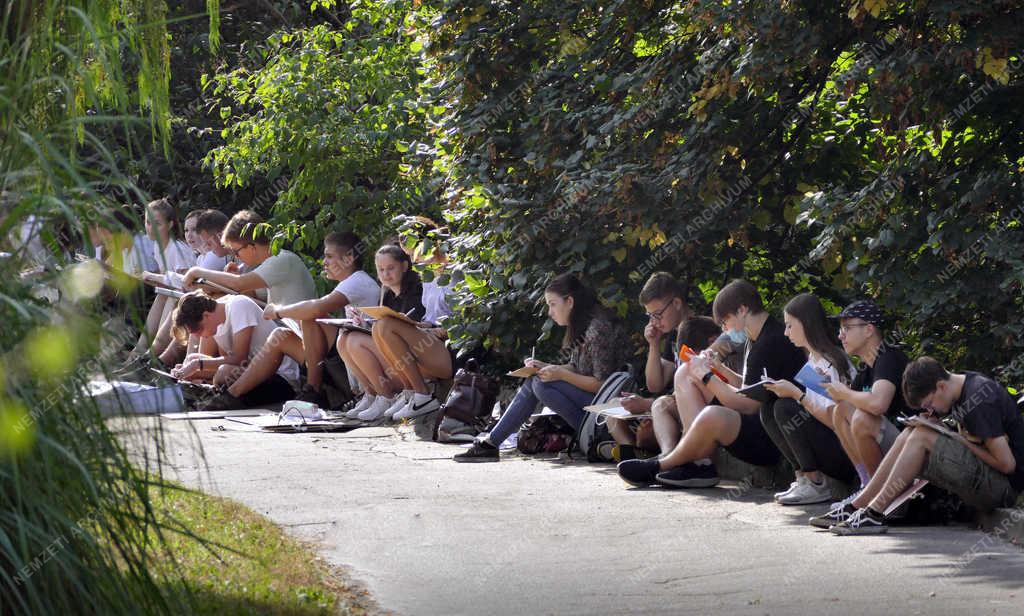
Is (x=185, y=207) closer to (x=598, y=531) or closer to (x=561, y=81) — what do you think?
(x=561, y=81)

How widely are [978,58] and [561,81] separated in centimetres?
410

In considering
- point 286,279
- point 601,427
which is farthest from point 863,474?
point 286,279

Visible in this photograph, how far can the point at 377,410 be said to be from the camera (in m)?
12.7

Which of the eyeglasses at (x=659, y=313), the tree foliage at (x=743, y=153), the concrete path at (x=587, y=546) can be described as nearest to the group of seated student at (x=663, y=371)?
the eyeglasses at (x=659, y=313)

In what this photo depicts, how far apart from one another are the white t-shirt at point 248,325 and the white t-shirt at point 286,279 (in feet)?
0.94

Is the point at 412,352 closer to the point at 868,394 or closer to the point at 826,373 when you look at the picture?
the point at 826,373

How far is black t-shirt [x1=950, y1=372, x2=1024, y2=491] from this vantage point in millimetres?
7117

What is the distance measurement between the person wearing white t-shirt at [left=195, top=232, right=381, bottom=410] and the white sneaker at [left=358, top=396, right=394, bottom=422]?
3.12ft

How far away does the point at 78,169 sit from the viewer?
421 centimetres

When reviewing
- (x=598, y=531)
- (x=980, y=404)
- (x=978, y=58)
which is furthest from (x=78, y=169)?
(x=978, y=58)

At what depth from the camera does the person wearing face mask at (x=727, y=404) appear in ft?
28.3

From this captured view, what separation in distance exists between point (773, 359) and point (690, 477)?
888 millimetres

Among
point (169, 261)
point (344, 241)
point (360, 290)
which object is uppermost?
point (344, 241)

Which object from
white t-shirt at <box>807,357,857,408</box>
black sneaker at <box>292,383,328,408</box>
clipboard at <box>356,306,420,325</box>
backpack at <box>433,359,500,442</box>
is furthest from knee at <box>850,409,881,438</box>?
black sneaker at <box>292,383,328,408</box>
